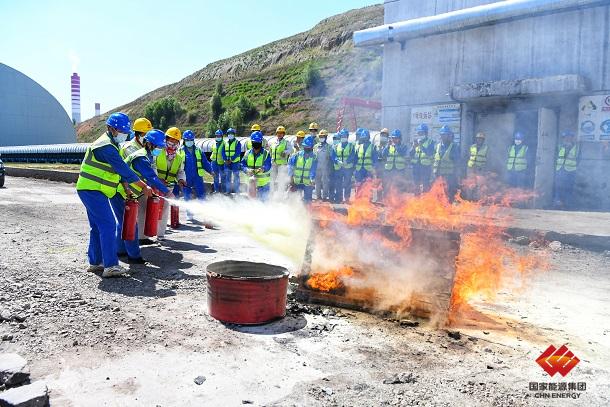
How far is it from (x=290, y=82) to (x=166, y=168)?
54.4 m

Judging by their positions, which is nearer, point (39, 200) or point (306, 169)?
point (306, 169)

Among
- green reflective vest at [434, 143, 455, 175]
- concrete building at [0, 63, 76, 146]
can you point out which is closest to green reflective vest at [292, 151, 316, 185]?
green reflective vest at [434, 143, 455, 175]

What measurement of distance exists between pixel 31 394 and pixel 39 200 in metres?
14.2

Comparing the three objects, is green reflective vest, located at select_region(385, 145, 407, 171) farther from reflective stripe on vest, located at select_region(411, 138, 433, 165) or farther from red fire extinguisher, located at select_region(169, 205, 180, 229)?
red fire extinguisher, located at select_region(169, 205, 180, 229)

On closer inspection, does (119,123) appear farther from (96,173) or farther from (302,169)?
(302,169)

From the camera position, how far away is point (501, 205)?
505 inches

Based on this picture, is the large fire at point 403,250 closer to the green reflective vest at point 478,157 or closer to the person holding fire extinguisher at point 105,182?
the person holding fire extinguisher at point 105,182

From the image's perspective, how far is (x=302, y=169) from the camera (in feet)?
39.3

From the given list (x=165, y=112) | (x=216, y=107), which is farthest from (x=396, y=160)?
(x=165, y=112)

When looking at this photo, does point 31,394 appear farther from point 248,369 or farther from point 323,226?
point 323,226

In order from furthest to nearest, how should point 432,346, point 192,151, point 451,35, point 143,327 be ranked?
1. point 451,35
2. point 192,151
3. point 143,327
4. point 432,346

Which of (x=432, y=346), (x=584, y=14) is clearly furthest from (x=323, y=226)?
(x=584, y=14)

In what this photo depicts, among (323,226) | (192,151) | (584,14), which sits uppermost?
(584,14)

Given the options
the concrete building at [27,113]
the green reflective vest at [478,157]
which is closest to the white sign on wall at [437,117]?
the green reflective vest at [478,157]
